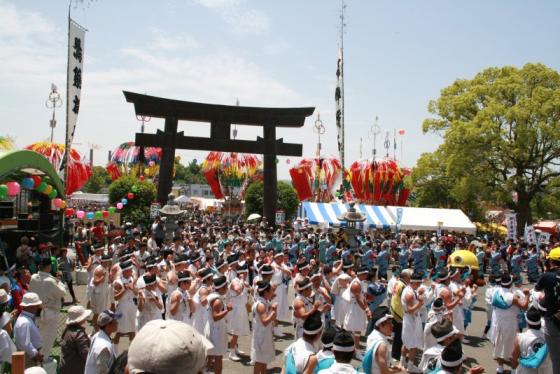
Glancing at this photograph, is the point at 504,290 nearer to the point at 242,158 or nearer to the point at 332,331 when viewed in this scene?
Answer: the point at 332,331

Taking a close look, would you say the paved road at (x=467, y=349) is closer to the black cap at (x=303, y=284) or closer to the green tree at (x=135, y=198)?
the black cap at (x=303, y=284)

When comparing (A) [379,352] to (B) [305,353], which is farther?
(A) [379,352]

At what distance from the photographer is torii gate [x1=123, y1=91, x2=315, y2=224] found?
90.8ft

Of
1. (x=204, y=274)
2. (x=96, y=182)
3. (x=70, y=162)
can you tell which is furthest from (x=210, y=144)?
(x=96, y=182)

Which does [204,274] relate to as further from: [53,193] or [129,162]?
[129,162]

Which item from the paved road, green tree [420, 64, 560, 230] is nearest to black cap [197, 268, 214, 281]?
the paved road

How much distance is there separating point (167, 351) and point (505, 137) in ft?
103

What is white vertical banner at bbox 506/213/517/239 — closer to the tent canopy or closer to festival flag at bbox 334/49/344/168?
the tent canopy

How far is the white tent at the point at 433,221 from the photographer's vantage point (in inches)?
1128

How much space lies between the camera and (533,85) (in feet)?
101

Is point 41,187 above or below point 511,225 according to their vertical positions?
above

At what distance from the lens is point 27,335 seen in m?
5.86

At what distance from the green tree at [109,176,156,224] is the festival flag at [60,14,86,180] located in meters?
10.9

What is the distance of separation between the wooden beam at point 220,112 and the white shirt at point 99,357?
24.1m
